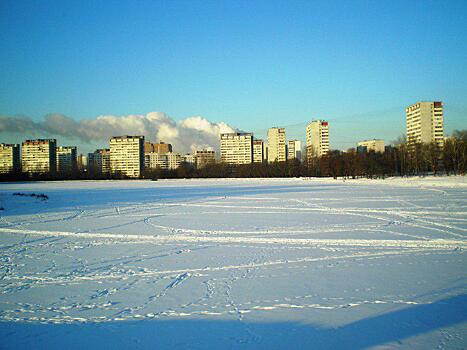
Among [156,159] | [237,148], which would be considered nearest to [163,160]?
[156,159]

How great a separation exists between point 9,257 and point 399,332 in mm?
8368

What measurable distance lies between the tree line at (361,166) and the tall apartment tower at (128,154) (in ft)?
104

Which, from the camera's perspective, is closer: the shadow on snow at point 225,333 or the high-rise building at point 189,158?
the shadow on snow at point 225,333

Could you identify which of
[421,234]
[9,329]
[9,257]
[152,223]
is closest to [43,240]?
[9,257]

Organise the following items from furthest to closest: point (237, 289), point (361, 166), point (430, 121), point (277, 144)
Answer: point (277, 144) → point (430, 121) → point (361, 166) → point (237, 289)

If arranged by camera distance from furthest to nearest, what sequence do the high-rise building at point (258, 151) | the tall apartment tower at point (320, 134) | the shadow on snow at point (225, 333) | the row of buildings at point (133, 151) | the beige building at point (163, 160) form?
the beige building at point (163, 160) → the high-rise building at point (258, 151) → the row of buildings at point (133, 151) → the tall apartment tower at point (320, 134) → the shadow on snow at point (225, 333)

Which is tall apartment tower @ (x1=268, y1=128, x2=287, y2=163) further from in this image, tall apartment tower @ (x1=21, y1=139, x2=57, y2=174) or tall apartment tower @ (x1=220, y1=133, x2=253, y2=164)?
tall apartment tower @ (x1=21, y1=139, x2=57, y2=174)

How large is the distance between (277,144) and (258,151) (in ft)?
33.6

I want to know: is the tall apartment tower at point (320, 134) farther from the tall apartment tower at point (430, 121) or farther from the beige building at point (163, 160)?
the beige building at point (163, 160)

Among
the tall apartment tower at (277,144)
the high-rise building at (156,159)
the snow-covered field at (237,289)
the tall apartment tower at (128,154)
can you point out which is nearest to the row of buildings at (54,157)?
the tall apartment tower at (128,154)

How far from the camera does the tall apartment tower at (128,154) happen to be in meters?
133

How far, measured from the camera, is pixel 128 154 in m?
135

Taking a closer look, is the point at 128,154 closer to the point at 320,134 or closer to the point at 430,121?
the point at 320,134

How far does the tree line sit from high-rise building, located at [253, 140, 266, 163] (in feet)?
152
